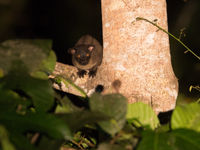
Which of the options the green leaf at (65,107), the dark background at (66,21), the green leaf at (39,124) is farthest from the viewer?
the dark background at (66,21)

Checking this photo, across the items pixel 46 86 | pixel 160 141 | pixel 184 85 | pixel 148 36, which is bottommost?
pixel 184 85

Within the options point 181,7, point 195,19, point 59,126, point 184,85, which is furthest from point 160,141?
point 181,7

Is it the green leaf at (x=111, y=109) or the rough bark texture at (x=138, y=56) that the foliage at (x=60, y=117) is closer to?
the green leaf at (x=111, y=109)

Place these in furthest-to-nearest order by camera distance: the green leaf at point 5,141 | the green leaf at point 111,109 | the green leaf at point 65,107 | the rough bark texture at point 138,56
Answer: the rough bark texture at point 138,56 < the green leaf at point 65,107 < the green leaf at point 111,109 < the green leaf at point 5,141

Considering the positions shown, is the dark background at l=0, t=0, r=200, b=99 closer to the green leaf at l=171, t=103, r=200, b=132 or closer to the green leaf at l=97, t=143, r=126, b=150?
the green leaf at l=171, t=103, r=200, b=132

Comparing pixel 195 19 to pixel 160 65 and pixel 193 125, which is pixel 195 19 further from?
pixel 193 125

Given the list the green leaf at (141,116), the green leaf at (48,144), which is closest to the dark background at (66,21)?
the green leaf at (141,116)
